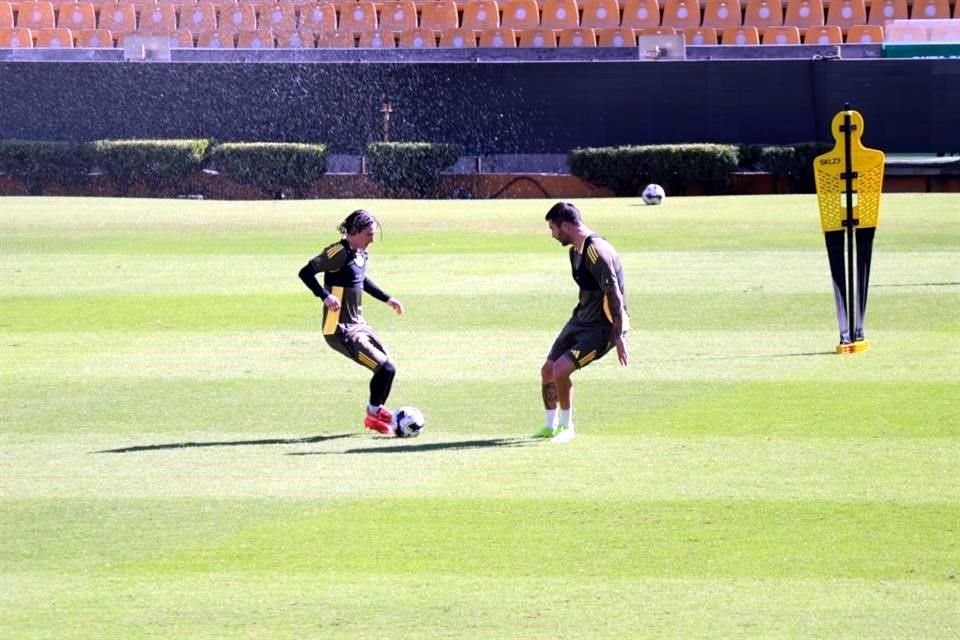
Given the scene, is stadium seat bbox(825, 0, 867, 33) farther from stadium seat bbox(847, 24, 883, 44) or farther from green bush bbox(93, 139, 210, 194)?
green bush bbox(93, 139, 210, 194)

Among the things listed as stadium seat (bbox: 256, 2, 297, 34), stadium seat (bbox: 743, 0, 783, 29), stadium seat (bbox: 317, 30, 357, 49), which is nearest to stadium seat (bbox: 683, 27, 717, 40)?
stadium seat (bbox: 743, 0, 783, 29)

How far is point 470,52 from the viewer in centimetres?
4016

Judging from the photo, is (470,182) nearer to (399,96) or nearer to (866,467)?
(399,96)

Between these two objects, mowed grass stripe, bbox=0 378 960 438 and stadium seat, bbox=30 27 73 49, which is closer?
mowed grass stripe, bbox=0 378 960 438

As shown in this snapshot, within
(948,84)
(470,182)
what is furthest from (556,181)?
(948,84)

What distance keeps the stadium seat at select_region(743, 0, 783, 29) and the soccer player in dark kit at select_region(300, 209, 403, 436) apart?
3091cm

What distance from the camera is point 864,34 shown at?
132 ft

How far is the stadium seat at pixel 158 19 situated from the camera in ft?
146

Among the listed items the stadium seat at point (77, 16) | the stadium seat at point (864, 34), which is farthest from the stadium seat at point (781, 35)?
the stadium seat at point (77, 16)

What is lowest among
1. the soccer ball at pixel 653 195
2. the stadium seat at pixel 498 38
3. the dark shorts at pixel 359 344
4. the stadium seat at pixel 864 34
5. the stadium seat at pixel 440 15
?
the soccer ball at pixel 653 195

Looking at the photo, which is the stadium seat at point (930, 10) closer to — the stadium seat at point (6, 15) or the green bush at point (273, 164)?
the green bush at point (273, 164)

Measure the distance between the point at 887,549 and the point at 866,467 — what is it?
2.18 metres

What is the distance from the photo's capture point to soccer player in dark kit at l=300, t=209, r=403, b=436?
1267cm

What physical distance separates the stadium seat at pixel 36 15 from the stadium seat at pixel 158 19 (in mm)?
2283
